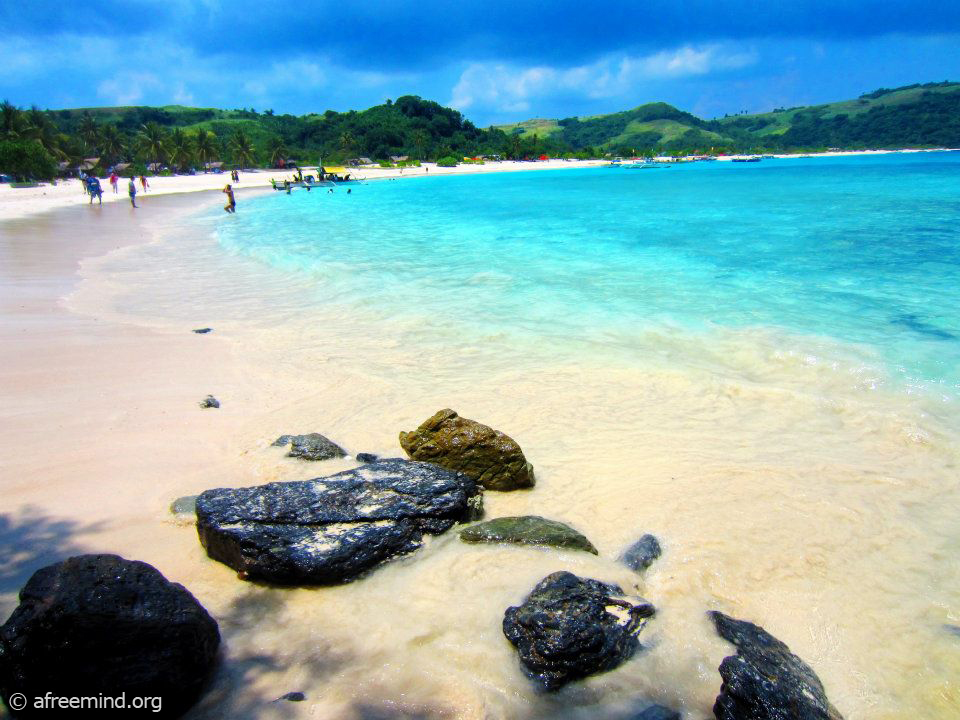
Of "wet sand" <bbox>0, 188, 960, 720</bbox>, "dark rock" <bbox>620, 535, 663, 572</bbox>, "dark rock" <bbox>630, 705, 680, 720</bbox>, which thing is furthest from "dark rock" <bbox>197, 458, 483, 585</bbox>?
"dark rock" <bbox>630, 705, 680, 720</bbox>

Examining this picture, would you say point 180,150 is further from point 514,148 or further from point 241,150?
point 514,148

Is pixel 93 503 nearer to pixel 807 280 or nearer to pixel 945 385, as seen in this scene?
pixel 945 385

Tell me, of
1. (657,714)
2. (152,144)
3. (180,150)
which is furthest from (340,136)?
(657,714)

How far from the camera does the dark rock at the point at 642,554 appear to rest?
147 inches

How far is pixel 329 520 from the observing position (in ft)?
12.1

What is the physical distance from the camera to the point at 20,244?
16.6 m

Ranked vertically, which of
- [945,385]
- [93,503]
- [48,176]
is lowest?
[945,385]

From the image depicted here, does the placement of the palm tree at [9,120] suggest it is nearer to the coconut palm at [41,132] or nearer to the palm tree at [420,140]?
the coconut palm at [41,132]

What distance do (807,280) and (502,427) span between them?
10.4 m

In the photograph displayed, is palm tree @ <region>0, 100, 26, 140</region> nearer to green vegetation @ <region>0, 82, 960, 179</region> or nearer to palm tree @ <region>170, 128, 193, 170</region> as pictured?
green vegetation @ <region>0, 82, 960, 179</region>

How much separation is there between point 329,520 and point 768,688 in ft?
8.57

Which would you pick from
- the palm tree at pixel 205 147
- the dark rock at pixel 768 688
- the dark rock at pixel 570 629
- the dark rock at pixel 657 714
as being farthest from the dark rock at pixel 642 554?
the palm tree at pixel 205 147

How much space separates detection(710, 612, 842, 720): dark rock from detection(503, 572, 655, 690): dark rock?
509mm

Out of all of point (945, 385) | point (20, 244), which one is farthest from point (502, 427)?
point (20, 244)
